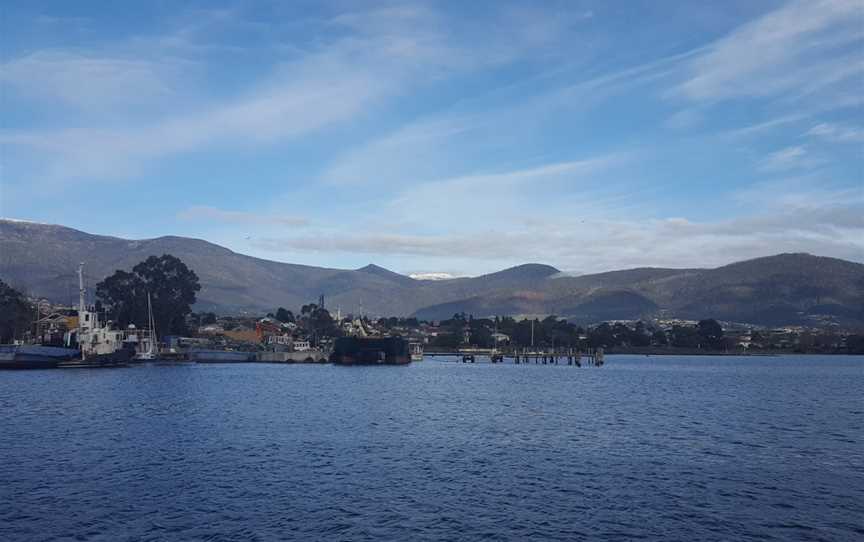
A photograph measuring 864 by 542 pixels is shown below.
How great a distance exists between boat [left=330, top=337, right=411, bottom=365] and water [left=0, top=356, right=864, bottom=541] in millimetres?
102039

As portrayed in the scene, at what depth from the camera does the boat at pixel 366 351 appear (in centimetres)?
17975

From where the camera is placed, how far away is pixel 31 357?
130m

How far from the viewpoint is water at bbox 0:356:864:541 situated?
29.9m

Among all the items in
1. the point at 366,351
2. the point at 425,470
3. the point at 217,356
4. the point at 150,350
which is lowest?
the point at 425,470

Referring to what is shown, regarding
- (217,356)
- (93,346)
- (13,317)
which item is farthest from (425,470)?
(217,356)

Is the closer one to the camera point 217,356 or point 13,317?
point 13,317

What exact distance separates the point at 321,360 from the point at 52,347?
69.3 metres

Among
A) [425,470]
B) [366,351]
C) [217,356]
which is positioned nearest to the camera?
[425,470]

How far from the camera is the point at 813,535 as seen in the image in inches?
1145

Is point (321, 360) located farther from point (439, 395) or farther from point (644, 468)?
point (644, 468)

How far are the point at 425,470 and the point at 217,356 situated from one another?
15185 cm

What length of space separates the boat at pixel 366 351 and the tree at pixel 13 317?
2587 inches

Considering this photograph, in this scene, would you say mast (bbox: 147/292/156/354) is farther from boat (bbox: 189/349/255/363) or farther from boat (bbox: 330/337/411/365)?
boat (bbox: 330/337/411/365)

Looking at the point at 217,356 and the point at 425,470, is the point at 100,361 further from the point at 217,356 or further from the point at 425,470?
the point at 425,470
